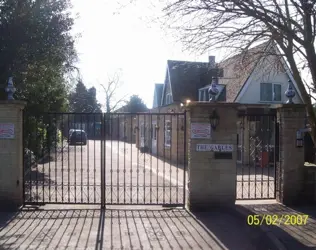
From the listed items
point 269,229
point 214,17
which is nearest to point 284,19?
point 214,17

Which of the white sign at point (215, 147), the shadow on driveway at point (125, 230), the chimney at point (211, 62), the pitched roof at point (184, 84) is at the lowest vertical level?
the shadow on driveway at point (125, 230)

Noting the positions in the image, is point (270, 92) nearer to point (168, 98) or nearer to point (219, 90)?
point (168, 98)

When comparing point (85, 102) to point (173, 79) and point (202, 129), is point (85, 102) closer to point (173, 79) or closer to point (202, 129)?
point (173, 79)

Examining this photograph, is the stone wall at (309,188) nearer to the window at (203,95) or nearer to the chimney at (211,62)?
the chimney at (211,62)

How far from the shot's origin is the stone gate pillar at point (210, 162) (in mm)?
8586

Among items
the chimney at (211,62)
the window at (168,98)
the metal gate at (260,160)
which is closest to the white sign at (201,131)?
the metal gate at (260,160)

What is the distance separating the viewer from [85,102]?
210 feet

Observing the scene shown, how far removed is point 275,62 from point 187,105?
2818 millimetres

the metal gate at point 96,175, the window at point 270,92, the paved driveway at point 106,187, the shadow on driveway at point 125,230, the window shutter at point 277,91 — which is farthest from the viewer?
the window shutter at point 277,91

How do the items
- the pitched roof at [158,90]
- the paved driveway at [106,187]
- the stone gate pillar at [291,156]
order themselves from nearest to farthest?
the stone gate pillar at [291,156], the paved driveway at [106,187], the pitched roof at [158,90]

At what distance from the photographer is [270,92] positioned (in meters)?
25.6
